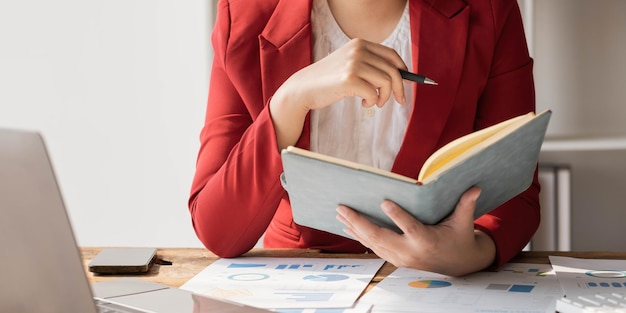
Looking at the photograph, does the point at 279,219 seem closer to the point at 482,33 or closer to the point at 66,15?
the point at 482,33

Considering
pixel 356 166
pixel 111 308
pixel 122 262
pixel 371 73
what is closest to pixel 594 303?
pixel 356 166

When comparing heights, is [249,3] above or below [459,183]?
above

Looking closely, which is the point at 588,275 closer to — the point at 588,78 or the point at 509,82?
the point at 509,82

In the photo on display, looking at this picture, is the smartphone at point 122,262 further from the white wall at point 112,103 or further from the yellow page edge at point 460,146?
the white wall at point 112,103

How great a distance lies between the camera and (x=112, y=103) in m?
2.96

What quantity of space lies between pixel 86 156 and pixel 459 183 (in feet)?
7.23

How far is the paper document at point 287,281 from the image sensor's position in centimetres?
106

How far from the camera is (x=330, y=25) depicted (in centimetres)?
152

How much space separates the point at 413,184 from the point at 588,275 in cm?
37

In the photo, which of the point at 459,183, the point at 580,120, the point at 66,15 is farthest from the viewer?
the point at 66,15

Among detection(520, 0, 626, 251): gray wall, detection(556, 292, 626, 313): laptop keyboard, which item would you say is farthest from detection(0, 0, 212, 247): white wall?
detection(556, 292, 626, 313): laptop keyboard

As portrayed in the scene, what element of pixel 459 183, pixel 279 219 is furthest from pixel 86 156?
pixel 459 183

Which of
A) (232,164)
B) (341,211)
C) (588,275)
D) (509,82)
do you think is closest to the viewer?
(341,211)

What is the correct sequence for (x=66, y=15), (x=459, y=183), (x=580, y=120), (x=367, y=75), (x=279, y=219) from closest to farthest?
(x=459, y=183), (x=367, y=75), (x=279, y=219), (x=580, y=120), (x=66, y=15)
